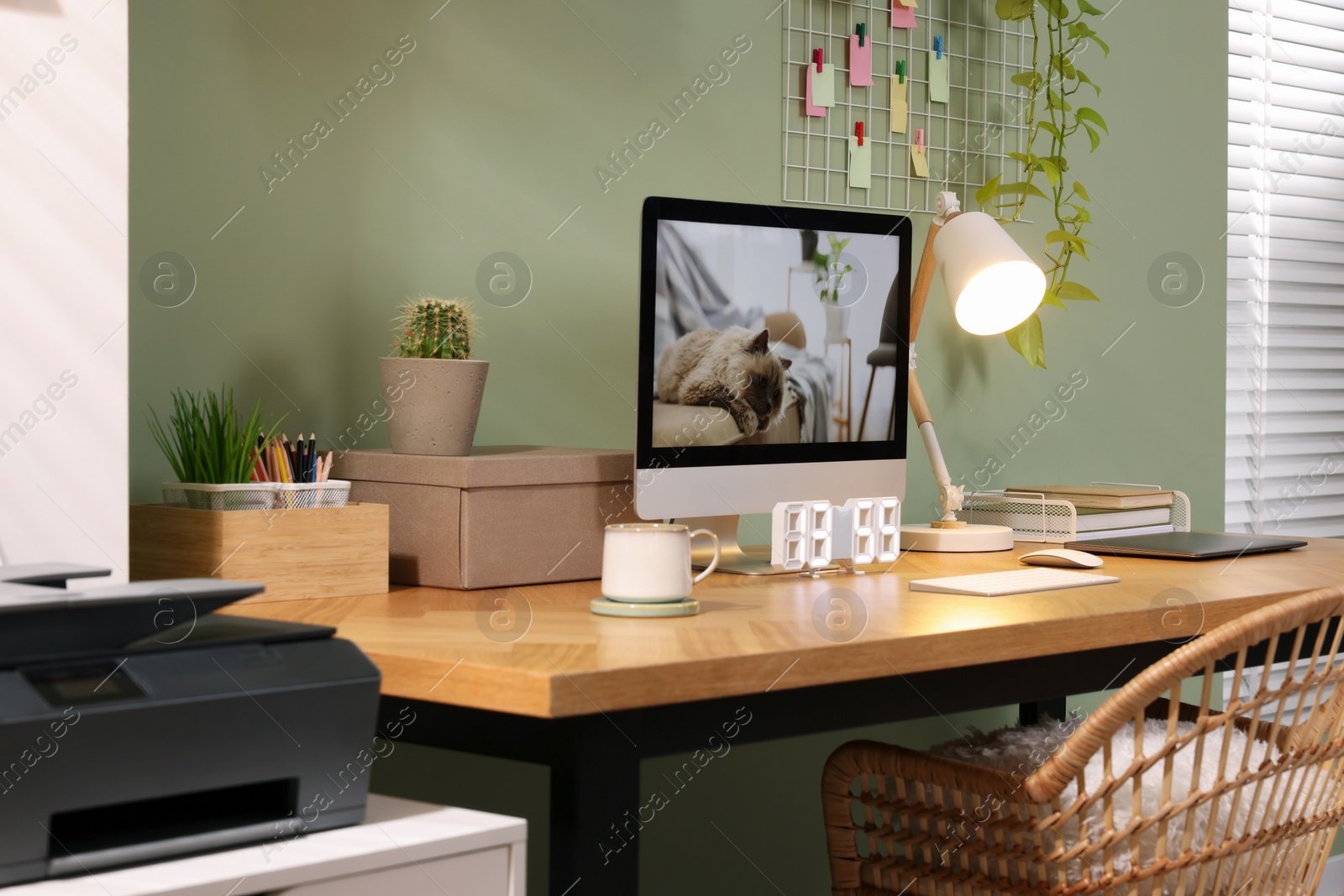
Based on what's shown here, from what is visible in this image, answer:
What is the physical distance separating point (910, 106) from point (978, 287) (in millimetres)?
530

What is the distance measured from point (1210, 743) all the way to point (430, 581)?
0.97m

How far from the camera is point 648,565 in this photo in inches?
55.8

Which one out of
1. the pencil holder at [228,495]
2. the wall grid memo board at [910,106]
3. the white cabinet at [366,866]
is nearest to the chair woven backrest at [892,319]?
the wall grid memo board at [910,106]

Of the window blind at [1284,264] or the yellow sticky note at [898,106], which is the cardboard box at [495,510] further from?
the window blind at [1284,264]

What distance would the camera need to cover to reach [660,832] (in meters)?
2.17

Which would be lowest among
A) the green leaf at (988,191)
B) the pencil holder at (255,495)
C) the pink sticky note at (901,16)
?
the pencil holder at (255,495)

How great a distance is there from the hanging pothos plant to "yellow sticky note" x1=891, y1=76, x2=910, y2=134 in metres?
0.19

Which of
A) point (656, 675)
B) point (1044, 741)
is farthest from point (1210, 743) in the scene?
point (656, 675)

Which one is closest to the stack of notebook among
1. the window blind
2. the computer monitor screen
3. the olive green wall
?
the olive green wall

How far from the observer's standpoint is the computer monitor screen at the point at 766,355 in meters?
1.71

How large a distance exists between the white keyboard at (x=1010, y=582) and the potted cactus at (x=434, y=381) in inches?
23.5

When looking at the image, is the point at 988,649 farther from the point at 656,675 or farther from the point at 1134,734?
the point at 656,675

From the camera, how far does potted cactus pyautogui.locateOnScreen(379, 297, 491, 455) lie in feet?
5.47

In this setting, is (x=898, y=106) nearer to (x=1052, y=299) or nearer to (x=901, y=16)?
(x=901, y=16)
